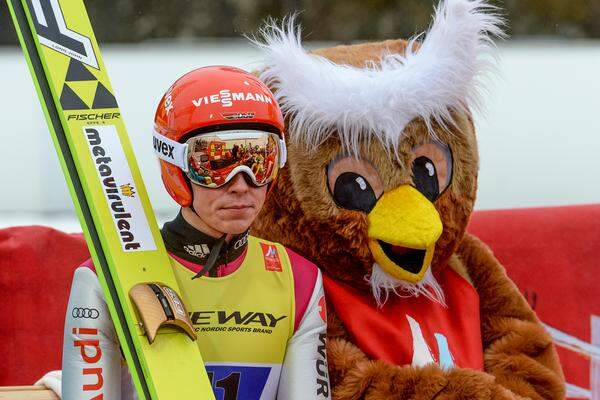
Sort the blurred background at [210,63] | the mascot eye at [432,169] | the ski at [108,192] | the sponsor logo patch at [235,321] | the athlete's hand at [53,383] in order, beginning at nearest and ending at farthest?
the ski at [108,192] < the sponsor logo patch at [235,321] < the athlete's hand at [53,383] < the mascot eye at [432,169] < the blurred background at [210,63]

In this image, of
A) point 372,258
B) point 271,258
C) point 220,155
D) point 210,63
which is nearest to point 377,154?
point 372,258

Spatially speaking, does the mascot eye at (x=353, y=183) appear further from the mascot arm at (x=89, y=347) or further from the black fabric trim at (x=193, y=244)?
the mascot arm at (x=89, y=347)

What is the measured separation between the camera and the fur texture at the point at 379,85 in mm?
2283

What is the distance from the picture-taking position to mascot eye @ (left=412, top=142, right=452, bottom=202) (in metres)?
2.33

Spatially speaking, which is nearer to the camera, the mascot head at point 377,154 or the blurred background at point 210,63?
the mascot head at point 377,154

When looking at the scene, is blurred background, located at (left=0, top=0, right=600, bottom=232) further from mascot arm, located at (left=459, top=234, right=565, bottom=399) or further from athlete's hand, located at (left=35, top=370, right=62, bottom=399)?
athlete's hand, located at (left=35, top=370, right=62, bottom=399)

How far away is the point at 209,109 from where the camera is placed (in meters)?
1.97

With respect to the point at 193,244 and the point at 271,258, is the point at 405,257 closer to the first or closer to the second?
the point at 271,258

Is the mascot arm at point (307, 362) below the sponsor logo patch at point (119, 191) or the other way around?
below

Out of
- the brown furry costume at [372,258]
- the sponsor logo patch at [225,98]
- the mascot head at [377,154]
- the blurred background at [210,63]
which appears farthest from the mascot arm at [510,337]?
the blurred background at [210,63]

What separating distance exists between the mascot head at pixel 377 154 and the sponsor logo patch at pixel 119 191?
0.38 metres

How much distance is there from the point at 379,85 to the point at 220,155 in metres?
0.44

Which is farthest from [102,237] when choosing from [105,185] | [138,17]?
[138,17]

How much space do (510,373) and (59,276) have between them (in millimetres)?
1077
